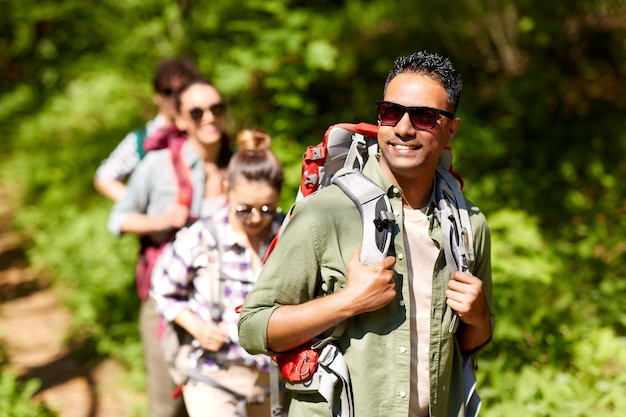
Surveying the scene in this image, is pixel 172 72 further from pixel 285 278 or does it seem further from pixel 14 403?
pixel 285 278

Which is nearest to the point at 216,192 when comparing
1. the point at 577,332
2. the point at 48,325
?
the point at 577,332

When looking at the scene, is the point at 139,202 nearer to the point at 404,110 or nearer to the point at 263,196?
the point at 263,196

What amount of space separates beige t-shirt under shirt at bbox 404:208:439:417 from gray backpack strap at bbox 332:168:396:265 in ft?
0.53

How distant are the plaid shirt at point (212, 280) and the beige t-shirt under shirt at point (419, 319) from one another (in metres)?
1.05

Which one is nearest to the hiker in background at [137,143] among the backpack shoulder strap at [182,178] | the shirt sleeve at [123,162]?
the shirt sleeve at [123,162]

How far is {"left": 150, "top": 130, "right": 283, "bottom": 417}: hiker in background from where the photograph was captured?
122 inches

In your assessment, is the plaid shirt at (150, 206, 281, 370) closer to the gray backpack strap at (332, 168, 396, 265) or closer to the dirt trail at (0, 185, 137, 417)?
the gray backpack strap at (332, 168, 396, 265)

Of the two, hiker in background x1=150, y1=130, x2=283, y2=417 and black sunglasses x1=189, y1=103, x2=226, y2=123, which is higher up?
black sunglasses x1=189, y1=103, x2=226, y2=123

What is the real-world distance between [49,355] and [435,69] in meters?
5.73

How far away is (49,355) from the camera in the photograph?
6758 millimetres

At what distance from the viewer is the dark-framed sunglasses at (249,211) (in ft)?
10.1

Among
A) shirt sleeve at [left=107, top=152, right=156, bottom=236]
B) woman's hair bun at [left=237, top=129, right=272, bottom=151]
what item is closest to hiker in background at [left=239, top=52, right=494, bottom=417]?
woman's hair bun at [left=237, top=129, right=272, bottom=151]

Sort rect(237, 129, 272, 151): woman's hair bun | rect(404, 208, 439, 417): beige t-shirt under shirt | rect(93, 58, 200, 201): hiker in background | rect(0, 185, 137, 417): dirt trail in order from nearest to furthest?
rect(404, 208, 439, 417): beige t-shirt under shirt → rect(237, 129, 272, 151): woman's hair bun → rect(93, 58, 200, 201): hiker in background → rect(0, 185, 137, 417): dirt trail

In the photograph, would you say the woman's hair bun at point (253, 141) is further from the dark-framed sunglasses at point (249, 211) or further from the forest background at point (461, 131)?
the forest background at point (461, 131)
